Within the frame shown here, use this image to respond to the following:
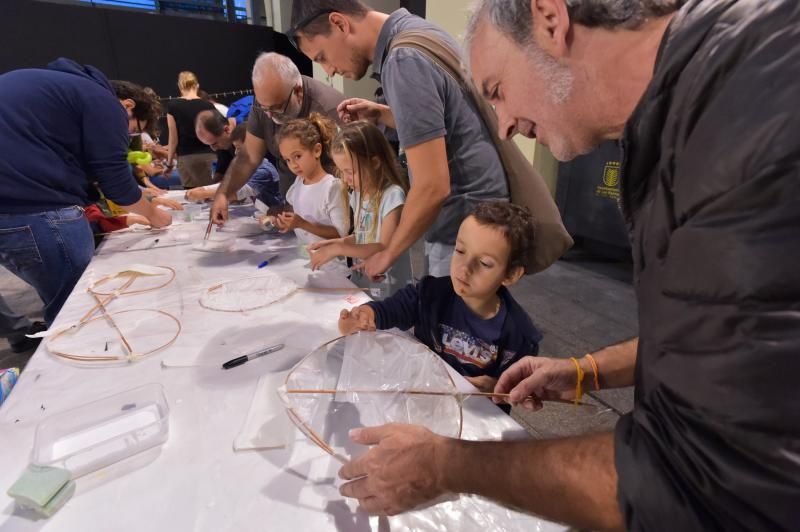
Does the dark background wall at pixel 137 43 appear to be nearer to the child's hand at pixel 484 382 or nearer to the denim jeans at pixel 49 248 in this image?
the denim jeans at pixel 49 248

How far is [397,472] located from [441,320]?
0.66 meters

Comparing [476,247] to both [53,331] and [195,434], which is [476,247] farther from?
[53,331]

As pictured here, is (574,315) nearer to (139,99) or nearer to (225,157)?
(225,157)

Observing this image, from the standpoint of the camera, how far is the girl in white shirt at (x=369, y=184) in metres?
1.45

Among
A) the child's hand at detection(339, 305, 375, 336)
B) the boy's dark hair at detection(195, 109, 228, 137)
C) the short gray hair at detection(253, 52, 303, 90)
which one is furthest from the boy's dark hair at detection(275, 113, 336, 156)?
the boy's dark hair at detection(195, 109, 228, 137)

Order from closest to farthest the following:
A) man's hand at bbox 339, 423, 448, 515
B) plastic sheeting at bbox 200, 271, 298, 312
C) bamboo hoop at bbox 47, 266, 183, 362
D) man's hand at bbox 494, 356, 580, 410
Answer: man's hand at bbox 339, 423, 448, 515, man's hand at bbox 494, 356, 580, 410, bamboo hoop at bbox 47, 266, 183, 362, plastic sheeting at bbox 200, 271, 298, 312

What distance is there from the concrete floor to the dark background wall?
397 centimetres

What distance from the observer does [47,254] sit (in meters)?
1.59

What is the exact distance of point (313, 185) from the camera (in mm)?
1899

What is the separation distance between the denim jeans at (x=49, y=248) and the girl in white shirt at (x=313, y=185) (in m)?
0.80

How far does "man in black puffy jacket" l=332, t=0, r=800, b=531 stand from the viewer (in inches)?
11.8

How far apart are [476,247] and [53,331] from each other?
113 centimetres

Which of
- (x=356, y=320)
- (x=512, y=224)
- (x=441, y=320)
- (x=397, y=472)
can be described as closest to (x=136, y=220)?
(x=356, y=320)

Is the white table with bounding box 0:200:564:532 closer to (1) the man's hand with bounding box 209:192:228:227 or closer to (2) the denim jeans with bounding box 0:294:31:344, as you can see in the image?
(1) the man's hand with bounding box 209:192:228:227
